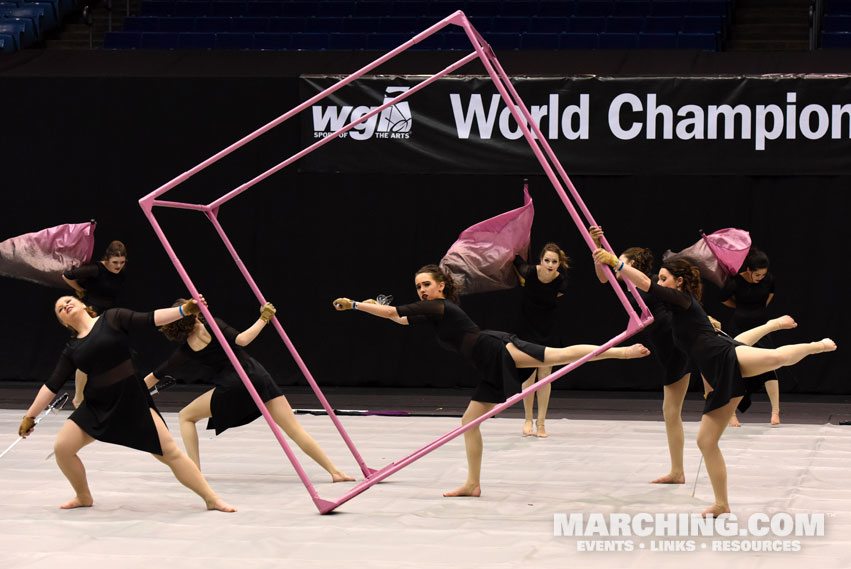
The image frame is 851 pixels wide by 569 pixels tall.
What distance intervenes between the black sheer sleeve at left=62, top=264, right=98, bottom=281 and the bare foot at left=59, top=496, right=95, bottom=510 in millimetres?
3583

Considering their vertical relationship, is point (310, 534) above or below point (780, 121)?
below

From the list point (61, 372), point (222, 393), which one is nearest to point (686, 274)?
point (222, 393)

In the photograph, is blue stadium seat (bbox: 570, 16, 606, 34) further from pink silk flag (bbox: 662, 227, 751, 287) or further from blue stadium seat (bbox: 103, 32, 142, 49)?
blue stadium seat (bbox: 103, 32, 142, 49)

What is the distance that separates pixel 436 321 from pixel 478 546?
1618 millimetres

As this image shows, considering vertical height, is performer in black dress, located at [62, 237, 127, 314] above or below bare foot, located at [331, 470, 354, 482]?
above

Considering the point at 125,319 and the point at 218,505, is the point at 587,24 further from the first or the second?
the point at 218,505

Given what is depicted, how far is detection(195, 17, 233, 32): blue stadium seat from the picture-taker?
13.0 meters

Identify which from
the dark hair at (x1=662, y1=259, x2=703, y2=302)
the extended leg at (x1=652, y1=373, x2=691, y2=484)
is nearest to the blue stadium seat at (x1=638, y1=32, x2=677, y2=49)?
the extended leg at (x1=652, y1=373, x2=691, y2=484)

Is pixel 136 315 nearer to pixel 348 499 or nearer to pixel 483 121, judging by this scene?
pixel 348 499

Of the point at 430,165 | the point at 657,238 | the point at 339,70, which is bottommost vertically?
the point at 657,238

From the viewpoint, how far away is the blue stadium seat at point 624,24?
39.9 ft

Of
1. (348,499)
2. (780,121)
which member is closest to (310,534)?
(348,499)

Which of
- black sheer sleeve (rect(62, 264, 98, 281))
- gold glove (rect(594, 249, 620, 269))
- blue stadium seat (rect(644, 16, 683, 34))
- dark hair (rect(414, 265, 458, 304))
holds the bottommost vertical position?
black sheer sleeve (rect(62, 264, 98, 281))

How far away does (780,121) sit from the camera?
10.6 m
